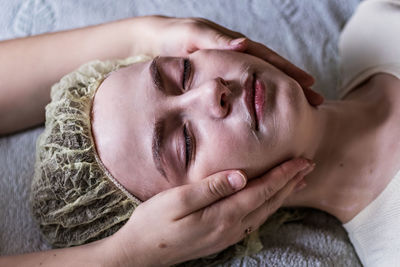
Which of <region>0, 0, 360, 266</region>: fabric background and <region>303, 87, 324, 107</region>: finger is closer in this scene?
<region>303, 87, 324, 107</region>: finger

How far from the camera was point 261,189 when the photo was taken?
1105 mm

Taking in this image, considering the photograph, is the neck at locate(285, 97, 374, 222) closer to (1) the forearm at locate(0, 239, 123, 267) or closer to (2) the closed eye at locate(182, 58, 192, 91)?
(2) the closed eye at locate(182, 58, 192, 91)

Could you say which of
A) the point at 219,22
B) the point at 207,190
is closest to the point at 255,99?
the point at 207,190

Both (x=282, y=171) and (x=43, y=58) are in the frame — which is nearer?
(x=282, y=171)

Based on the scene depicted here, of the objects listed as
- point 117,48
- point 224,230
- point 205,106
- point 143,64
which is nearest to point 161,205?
point 224,230

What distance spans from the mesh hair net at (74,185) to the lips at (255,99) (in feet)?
1.34

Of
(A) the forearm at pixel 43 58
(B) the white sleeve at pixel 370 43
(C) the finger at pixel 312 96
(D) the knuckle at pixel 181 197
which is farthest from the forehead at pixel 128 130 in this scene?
(B) the white sleeve at pixel 370 43

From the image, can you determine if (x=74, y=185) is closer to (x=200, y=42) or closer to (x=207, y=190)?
(x=207, y=190)

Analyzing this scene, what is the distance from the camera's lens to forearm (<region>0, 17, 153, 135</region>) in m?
1.49

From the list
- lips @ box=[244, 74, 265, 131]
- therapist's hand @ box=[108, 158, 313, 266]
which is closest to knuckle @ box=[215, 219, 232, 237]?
therapist's hand @ box=[108, 158, 313, 266]

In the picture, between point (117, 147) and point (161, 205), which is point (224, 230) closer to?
point (161, 205)

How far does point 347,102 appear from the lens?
4.69ft

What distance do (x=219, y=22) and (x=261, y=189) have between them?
3.07 ft

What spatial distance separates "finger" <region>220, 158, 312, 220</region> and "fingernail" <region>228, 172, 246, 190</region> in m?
0.03
